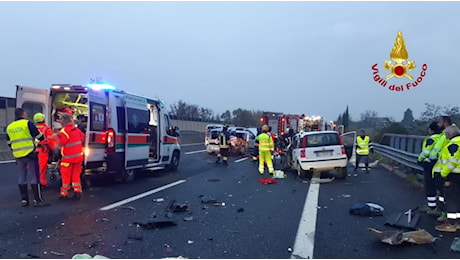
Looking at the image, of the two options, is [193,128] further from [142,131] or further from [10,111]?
[142,131]

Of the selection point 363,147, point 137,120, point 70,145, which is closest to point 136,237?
point 70,145

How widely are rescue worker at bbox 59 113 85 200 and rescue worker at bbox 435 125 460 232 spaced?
6875mm

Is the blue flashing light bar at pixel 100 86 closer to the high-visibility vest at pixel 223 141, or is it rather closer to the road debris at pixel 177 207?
the road debris at pixel 177 207

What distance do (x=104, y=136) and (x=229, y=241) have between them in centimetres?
540

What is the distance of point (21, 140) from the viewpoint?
747cm

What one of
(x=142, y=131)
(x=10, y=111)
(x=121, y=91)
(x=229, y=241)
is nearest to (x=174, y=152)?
(x=142, y=131)

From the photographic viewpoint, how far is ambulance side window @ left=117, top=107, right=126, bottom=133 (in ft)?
32.6

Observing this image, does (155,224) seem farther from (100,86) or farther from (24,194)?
(100,86)

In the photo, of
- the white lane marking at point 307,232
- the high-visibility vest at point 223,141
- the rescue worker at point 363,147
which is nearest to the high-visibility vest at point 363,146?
the rescue worker at point 363,147

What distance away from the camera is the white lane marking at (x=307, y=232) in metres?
Answer: 4.83

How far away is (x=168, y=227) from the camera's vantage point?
6027mm

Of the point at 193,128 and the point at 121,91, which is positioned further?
the point at 193,128

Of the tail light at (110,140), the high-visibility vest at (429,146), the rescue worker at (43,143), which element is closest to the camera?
the high-visibility vest at (429,146)

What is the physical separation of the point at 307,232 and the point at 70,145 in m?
5.16
